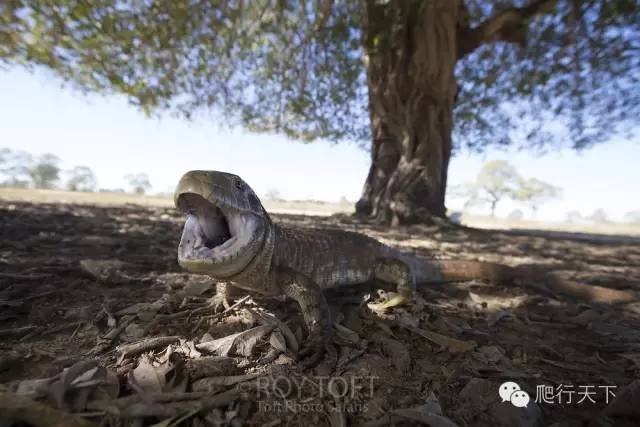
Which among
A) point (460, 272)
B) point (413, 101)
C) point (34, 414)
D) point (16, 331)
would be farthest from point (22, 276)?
point (413, 101)

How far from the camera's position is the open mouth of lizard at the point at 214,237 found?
80.4 inches

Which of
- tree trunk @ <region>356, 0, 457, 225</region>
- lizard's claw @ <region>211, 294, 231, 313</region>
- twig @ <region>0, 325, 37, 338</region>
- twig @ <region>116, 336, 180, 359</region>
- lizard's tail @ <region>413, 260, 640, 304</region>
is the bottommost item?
twig @ <region>0, 325, 37, 338</region>

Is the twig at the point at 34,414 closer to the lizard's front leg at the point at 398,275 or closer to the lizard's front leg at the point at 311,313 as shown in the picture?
the lizard's front leg at the point at 311,313

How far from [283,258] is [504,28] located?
32.1 feet

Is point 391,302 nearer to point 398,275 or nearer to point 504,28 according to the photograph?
point 398,275

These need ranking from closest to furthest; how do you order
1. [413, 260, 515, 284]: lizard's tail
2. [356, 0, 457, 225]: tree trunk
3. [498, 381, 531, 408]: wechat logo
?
[498, 381, 531, 408]: wechat logo → [413, 260, 515, 284]: lizard's tail → [356, 0, 457, 225]: tree trunk

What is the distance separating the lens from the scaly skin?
6.81ft

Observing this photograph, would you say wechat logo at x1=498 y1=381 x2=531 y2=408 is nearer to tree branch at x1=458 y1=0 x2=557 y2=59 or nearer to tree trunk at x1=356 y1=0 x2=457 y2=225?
tree trunk at x1=356 y1=0 x2=457 y2=225

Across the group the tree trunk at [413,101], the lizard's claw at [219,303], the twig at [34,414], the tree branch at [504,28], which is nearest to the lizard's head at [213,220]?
the lizard's claw at [219,303]

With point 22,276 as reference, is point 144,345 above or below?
below

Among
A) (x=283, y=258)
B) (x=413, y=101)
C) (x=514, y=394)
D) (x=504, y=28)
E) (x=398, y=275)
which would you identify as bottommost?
(x=514, y=394)

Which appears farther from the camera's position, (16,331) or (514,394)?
(16,331)

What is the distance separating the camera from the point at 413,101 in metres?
9.14

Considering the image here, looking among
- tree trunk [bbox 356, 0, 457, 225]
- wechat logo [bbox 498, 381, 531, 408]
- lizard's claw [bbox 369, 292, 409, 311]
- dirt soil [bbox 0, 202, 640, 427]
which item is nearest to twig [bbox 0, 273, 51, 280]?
dirt soil [bbox 0, 202, 640, 427]
